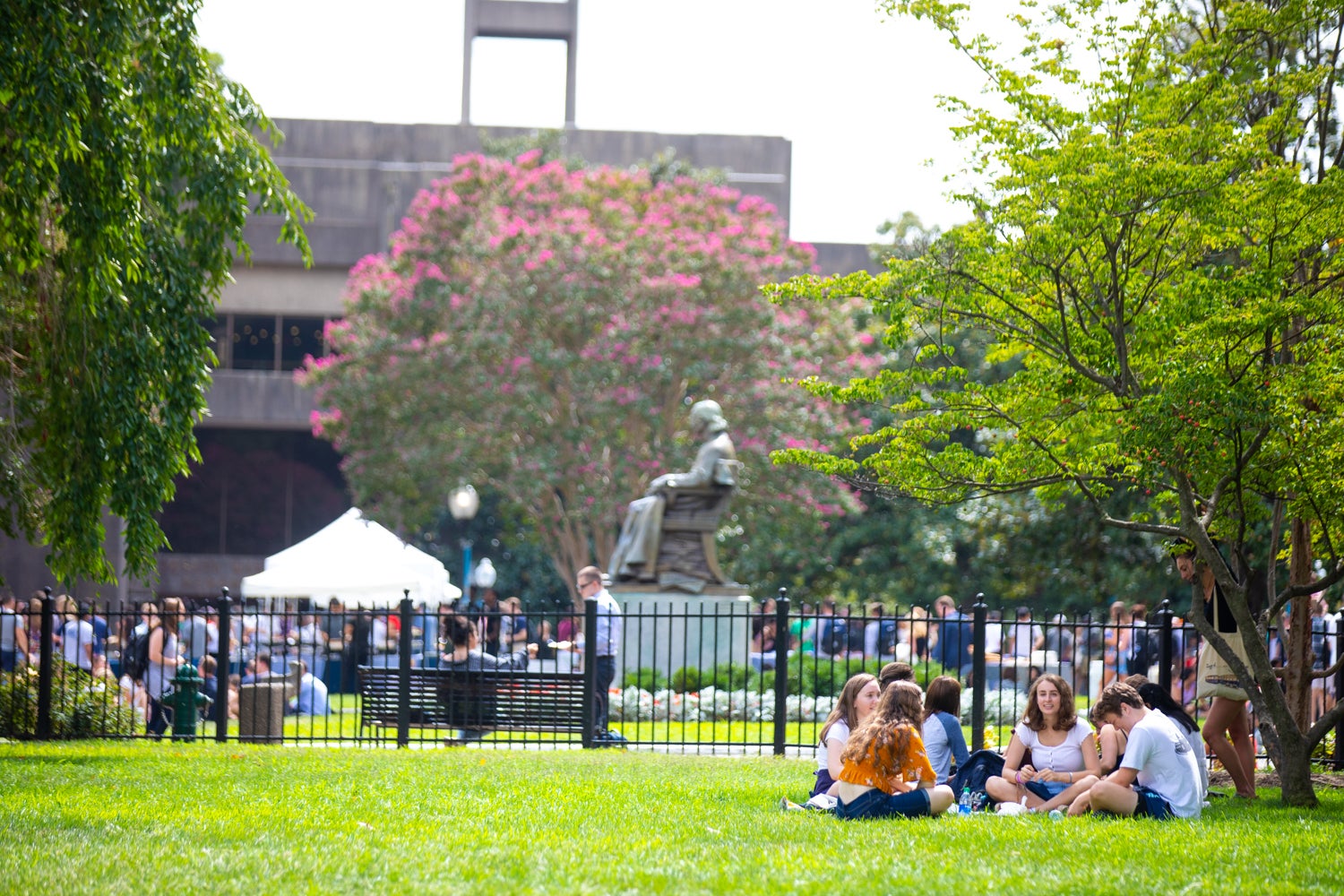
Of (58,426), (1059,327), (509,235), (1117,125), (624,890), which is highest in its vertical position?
(509,235)

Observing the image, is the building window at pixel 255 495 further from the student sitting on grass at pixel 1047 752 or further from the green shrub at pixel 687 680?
the student sitting on grass at pixel 1047 752

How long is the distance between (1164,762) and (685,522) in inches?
423

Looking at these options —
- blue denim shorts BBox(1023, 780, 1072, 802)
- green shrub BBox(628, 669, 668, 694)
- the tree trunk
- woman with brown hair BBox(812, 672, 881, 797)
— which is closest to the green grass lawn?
the tree trunk

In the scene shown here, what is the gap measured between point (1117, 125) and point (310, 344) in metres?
35.2

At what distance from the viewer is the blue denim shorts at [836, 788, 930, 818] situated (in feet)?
28.9

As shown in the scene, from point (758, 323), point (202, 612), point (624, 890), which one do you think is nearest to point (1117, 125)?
point (624, 890)

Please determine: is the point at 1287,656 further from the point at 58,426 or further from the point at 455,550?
the point at 455,550

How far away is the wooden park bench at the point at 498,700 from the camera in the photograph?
47.8 ft

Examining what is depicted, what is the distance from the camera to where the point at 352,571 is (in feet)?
77.1

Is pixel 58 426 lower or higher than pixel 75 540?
higher

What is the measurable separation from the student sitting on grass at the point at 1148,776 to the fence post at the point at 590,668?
5.84 m

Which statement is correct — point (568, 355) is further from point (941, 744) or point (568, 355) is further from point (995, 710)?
point (941, 744)

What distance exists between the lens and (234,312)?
140 feet

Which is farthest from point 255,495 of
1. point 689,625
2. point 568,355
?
point 689,625
